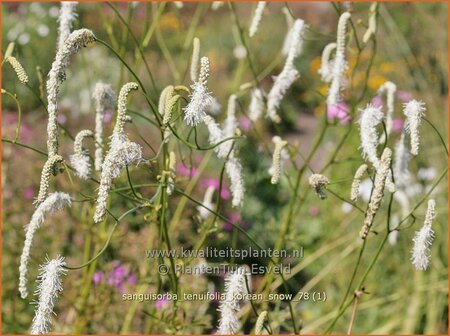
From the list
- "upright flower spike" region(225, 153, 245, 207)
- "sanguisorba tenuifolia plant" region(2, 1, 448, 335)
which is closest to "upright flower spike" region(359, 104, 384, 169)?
"sanguisorba tenuifolia plant" region(2, 1, 448, 335)

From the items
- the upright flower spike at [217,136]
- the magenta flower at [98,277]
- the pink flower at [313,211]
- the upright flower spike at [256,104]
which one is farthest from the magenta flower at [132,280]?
the pink flower at [313,211]

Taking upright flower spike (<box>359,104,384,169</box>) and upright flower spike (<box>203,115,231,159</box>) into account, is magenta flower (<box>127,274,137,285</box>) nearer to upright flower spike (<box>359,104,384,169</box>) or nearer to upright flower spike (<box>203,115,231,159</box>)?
upright flower spike (<box>203,115,231,159</box>)

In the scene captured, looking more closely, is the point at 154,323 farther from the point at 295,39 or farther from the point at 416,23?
the point at 416,23

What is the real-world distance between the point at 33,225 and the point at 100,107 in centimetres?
33

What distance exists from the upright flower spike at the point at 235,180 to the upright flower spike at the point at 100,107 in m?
0.24

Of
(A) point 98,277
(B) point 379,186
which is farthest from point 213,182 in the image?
(B) point 379,186

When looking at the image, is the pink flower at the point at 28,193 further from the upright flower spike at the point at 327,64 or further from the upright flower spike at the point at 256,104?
the upright flower spike at the point at 327,64

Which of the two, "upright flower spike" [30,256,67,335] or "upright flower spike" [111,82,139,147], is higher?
"upright flower spike" [111,82,139,147]

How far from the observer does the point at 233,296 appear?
1.24 meters

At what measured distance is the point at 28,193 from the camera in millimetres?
2990

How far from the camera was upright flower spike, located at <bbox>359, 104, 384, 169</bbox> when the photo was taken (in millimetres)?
1267

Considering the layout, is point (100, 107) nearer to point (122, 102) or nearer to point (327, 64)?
point (122, 102)

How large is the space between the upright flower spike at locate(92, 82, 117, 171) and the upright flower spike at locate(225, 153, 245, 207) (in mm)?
242

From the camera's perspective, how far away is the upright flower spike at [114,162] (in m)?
1.06
